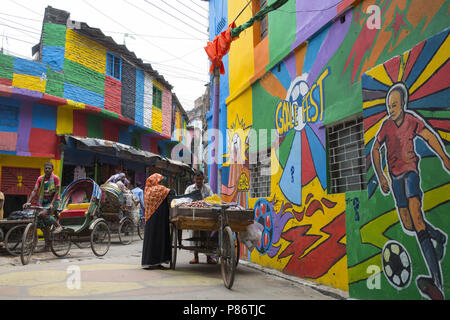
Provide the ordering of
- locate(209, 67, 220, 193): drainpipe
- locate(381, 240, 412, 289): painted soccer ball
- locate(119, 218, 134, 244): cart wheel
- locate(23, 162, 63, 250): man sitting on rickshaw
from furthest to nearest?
locate(119, 218, 134, 244): cart wheel, locate(209, 67, 220, 193): drainpipe, locate(23, 162, 63, 250): man sitting on rickshaw, locate(381, 240, 412, 289): painted soccer ball

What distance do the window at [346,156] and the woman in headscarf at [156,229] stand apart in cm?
308

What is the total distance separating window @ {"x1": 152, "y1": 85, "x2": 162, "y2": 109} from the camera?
20.6 m

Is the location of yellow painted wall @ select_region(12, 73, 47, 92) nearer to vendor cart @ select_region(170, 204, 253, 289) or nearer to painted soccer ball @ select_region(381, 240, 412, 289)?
vendor cart @ select_region(170, 204, 253, 289)

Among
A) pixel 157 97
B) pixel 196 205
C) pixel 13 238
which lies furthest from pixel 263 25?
pixel 157 97

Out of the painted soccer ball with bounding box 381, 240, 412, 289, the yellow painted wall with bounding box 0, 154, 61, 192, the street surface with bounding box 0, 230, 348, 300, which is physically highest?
the yellow painted wall with bounding box 0, 154, 61, 192

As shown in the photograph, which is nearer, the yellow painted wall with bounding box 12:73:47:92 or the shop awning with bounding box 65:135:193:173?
the yellow painted wall with bounding box 12:73:47:92

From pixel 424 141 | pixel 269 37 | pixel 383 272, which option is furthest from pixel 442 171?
pixel 269 37

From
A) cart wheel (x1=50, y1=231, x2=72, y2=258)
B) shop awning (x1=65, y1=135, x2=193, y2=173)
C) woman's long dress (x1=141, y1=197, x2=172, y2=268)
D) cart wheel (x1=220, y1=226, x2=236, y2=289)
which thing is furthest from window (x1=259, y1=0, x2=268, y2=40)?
shop awning (x1=65, y1=135, x2=193, y2=173)

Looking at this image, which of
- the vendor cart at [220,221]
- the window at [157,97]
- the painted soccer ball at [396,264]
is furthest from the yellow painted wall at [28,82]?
the painted soccer ball at [396,264]

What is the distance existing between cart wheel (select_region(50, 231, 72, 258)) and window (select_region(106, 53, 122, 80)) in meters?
10.1

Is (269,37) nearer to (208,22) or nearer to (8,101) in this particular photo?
(208,22)

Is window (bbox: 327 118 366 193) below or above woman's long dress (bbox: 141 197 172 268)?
above

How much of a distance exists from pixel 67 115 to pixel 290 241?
1141 centimetres

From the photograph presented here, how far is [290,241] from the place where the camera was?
6.41m
